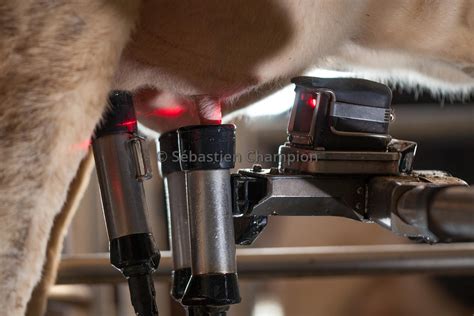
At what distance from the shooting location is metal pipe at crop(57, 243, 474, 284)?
875mm

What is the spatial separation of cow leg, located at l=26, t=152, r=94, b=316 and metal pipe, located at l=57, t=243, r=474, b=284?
82 mm

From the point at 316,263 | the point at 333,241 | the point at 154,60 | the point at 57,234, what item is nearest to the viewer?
the point at 154,60

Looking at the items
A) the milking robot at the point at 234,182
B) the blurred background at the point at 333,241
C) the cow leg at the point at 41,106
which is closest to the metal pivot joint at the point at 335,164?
the milking robot at the point at 234,182

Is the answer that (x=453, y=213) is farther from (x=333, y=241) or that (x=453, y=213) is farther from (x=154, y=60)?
(x=333, y=241)

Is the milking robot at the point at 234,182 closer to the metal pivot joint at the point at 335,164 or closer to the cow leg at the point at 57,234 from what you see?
the metal pivot joint at the point at 335,164

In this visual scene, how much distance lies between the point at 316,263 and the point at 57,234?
30cm

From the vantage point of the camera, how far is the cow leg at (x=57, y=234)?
0.74 metres

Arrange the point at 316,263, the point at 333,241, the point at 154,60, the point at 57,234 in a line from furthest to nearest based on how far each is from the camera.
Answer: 1. the point at 333,241
2. the point at 316,263
3. the point at 57,234
4. the point at 154,60

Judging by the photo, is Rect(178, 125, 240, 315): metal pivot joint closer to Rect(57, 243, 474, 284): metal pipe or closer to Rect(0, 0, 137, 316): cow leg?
Rect(0, 0, 137, 316): cow leg

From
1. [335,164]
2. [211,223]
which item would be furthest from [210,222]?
[335,164]

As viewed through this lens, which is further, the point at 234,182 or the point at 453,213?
the point at 234,182

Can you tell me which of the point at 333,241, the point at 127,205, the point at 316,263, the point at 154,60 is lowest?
the point at 333,241

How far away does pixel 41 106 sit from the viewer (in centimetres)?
52

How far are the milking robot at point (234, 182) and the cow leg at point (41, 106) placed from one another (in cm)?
7
